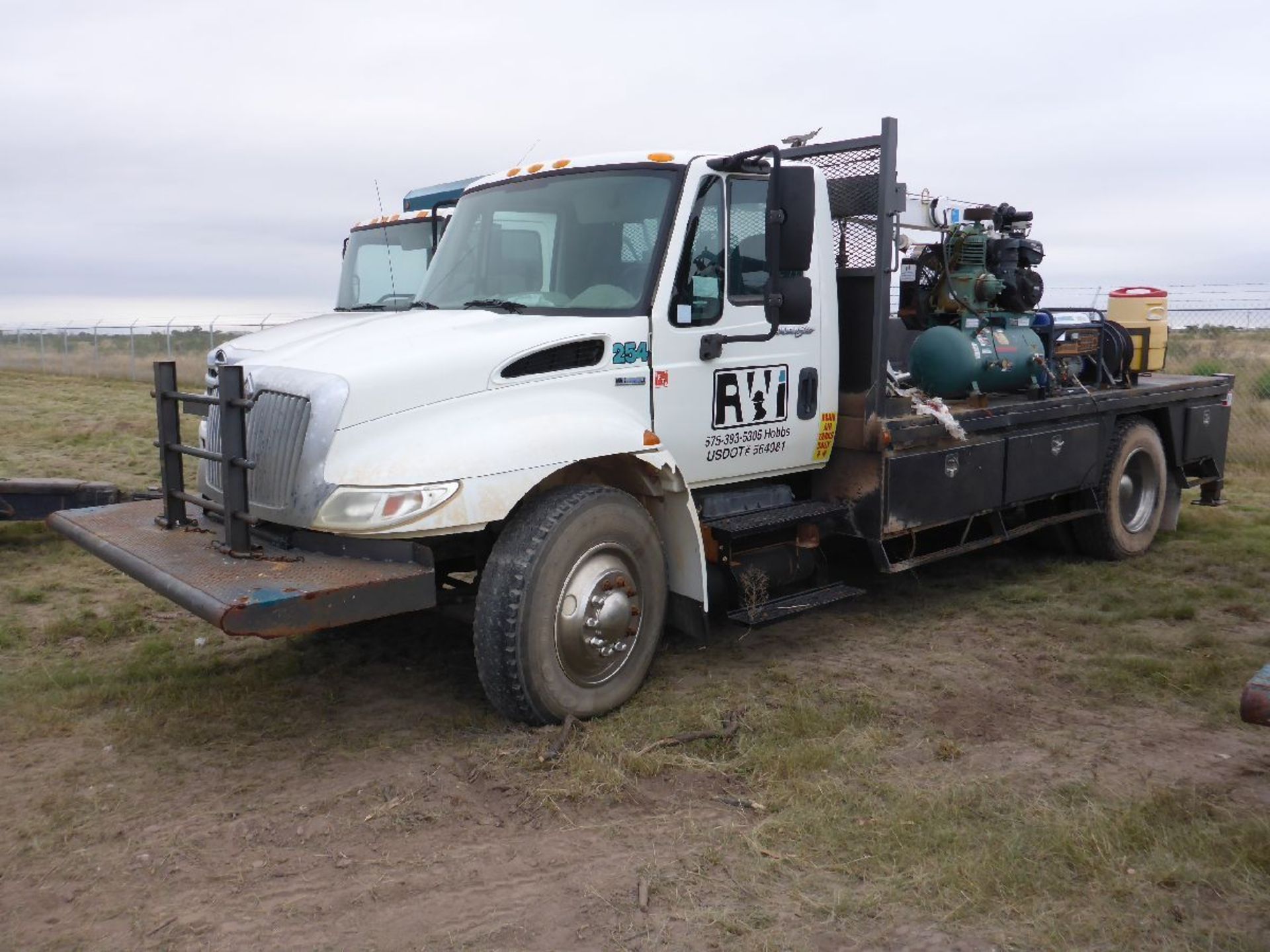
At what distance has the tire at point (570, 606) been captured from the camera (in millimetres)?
4789

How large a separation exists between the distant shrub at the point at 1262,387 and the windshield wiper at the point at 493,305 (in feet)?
48.2

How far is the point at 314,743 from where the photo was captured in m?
5.01

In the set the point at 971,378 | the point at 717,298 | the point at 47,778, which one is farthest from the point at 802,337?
the point at 47,778

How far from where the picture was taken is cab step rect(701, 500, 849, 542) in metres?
5.77

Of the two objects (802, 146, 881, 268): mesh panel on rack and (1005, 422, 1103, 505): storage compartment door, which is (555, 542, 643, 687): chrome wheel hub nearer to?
(802, 146, 881, 268): mesh panel on rack

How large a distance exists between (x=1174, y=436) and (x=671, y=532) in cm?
554

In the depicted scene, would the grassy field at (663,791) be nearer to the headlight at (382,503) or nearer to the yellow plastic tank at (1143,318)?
the headlight at (382,503)

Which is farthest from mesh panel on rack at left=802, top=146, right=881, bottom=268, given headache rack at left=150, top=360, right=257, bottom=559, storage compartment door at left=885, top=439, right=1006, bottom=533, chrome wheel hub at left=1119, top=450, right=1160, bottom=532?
chrome wheel hub at left=1119, top=450, right=1160, bottom=532

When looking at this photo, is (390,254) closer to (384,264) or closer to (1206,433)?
(384,264)

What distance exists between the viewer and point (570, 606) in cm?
501

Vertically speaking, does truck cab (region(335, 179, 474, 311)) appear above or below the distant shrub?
above

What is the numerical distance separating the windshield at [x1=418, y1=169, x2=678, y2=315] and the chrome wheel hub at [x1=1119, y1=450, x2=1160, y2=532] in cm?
526

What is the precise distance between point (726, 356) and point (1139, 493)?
4989 mm

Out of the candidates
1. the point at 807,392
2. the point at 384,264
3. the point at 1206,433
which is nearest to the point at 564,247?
the point at 807,392
